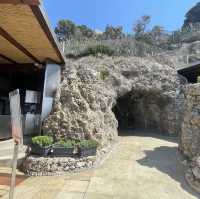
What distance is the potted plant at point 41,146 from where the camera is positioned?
7.95m

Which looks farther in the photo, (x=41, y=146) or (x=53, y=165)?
(x=41, y=146)

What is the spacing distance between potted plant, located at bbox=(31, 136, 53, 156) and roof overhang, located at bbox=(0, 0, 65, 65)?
319cm

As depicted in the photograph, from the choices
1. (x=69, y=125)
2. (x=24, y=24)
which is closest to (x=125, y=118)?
(x=69, y=125)

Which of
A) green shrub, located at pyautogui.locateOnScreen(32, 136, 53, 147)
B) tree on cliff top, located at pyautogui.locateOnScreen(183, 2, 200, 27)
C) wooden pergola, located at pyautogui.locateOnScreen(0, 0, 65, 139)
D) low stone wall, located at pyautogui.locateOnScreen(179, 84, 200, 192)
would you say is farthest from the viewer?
tree on cliff top, located at pyautogui.locateOnScreen(183, 2, 200, 27)

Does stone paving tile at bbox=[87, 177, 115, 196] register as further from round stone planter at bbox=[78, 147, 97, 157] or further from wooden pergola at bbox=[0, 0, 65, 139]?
wooden pergola at bbox=[0, 0, 65, 139]

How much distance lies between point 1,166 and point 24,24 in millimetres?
4306

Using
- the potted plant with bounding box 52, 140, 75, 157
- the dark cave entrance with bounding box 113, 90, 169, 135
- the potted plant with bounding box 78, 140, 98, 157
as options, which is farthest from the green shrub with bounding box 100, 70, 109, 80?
the potted plant with bounding box 52, 140, 75, 157

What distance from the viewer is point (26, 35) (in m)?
8.09

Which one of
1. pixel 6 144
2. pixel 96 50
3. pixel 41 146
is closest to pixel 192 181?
pixel 41 146

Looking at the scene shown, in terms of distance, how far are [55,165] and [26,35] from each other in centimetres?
408

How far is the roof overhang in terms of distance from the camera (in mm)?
6076

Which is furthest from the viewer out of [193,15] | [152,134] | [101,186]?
[193,15]

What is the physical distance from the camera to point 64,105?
377 inches

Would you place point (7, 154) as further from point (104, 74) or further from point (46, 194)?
point (104, 74)
